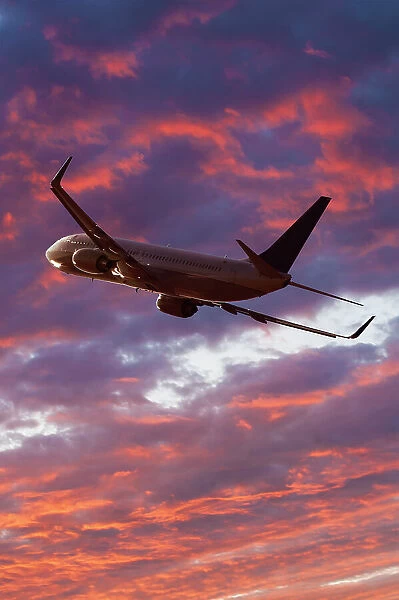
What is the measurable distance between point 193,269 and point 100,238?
892cm

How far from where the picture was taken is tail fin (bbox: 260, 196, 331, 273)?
271 feet

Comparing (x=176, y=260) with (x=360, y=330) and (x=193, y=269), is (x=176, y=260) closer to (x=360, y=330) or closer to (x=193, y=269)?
(x=193, y=269)

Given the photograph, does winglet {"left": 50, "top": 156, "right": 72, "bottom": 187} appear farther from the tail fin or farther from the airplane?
the tail fin

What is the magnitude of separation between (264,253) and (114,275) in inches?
557

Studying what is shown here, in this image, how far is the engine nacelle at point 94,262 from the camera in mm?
85500

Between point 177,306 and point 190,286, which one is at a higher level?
point 177,306

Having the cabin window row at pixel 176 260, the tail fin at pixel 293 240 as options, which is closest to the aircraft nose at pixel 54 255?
the cabin window row at pixel 176 260

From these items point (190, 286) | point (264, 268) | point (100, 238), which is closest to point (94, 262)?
point (100, 238)

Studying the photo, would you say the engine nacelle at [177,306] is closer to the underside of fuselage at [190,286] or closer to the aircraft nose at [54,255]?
the underside of fuselage at [190,286]

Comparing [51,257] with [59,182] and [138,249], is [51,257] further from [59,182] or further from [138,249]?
[59,182]

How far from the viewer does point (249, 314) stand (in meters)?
87.3

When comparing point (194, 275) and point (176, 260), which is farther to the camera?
point (176, 260)

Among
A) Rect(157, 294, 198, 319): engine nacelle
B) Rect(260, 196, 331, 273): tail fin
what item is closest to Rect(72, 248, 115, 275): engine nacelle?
Rect(157, 294, 198, 319): engine nacelle

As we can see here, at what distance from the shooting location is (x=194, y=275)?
274 ft
